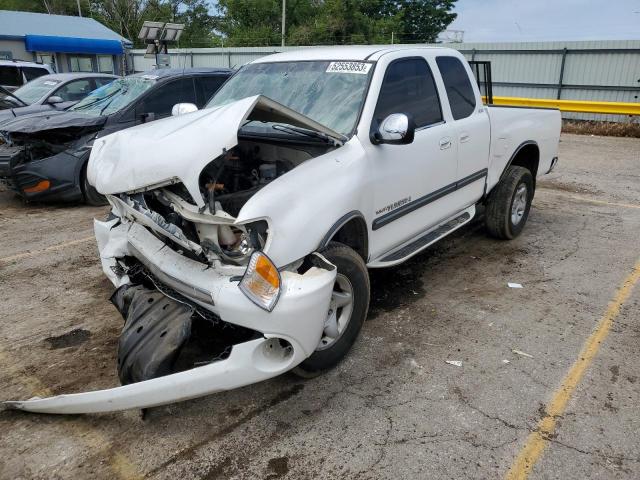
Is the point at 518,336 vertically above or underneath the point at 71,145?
underneath

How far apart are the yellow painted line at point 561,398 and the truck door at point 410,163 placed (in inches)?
58.0

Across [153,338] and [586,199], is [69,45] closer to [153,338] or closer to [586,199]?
[586,199]

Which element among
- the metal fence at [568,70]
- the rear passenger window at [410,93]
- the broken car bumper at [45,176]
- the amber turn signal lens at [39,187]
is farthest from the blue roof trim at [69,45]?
the rear passenger window at [410,93]

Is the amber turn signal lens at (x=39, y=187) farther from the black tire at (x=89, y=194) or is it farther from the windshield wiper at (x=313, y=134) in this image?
the windshield wiper at (x=313, y=134)

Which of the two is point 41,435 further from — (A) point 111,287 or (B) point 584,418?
(B) point 584,418

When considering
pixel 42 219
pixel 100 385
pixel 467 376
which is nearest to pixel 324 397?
pixel 467 376

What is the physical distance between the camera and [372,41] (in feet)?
128

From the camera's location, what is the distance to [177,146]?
2834mm

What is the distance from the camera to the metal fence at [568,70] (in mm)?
14984

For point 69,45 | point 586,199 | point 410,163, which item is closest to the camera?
point 410,163

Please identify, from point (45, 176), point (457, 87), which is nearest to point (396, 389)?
point (457, 87)

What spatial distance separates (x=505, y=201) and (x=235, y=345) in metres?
3.82

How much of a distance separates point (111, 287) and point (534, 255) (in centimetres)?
415

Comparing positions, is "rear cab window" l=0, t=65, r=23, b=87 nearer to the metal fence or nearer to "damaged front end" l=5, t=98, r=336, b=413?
"damaged front end" l=5, t=98, r=336, b=413
